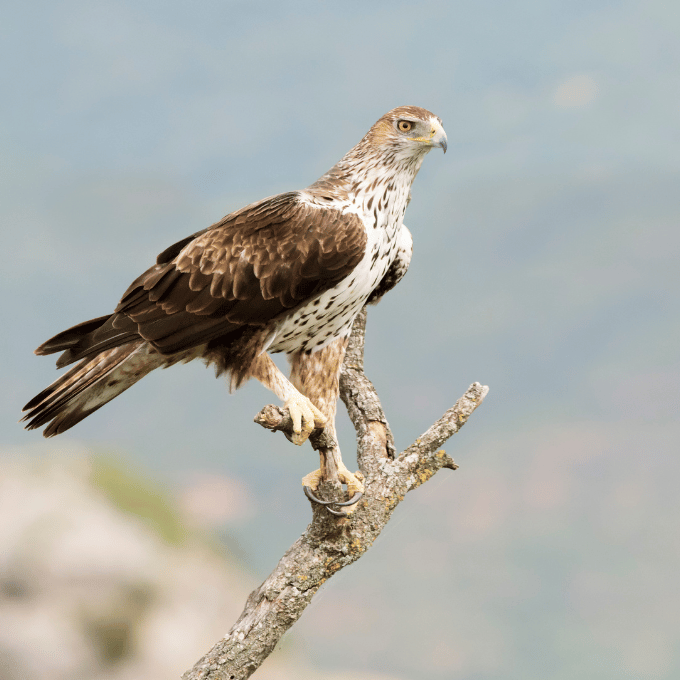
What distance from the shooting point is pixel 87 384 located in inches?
181

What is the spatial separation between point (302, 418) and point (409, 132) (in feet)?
6.19

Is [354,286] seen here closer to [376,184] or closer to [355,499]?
[376,184]

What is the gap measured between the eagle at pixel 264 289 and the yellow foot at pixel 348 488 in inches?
0.8

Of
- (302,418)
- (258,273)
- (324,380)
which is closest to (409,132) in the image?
(258,273)

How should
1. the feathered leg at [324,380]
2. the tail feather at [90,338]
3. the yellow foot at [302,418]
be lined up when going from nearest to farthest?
the yellow foot at [302,418] → the tail feather at [90,338] → the feathered leg at [324,380]

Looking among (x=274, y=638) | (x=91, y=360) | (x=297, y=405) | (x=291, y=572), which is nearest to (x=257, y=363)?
(x=297, y=405)

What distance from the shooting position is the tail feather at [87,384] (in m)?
4.63

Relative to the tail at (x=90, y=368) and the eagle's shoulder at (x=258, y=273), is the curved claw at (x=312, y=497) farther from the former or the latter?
the tail at (x=90, y=368)

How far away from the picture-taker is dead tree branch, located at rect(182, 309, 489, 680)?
470cm

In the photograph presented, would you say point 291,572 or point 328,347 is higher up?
point 328,347

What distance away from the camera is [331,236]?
446 cm

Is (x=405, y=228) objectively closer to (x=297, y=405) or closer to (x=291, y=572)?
(x=297, y=405)

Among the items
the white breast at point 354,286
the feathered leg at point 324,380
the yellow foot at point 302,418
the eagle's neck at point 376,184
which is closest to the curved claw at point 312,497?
the yellow foot at point 302,418

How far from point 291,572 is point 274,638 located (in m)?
0.40
